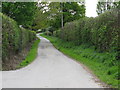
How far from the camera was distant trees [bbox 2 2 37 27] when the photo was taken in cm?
1919

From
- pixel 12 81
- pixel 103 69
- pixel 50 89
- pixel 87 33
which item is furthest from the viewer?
pixel 87 33

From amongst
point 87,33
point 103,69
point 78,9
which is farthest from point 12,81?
point 78,9

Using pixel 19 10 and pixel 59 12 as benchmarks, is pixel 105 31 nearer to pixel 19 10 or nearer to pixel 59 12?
pixel 19 10

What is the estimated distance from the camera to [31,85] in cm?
740

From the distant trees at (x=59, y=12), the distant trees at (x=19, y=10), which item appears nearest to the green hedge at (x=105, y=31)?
the distant trees at (x=19, y=10)

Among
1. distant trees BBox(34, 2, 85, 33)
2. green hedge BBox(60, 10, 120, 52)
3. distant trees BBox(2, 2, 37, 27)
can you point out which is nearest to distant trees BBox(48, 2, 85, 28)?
distant trees BBox(34, 2, 85, 33)

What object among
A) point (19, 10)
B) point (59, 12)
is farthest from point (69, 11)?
point (19, 10)

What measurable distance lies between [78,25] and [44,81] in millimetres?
13302

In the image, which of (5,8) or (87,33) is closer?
(87,33)

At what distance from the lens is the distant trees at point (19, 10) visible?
1919 cm

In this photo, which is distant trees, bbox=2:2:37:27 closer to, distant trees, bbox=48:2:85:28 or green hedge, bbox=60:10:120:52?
green hedge, bbox=60:10:120:52

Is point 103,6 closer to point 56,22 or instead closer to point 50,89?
point 56,22

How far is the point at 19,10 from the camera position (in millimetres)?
19922

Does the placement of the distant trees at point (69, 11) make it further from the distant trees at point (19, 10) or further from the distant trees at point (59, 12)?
the distant trees at point (19, 10)
